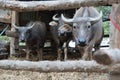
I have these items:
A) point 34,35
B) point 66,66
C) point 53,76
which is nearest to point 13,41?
point 34,35

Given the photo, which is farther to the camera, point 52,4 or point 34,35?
point 34,35

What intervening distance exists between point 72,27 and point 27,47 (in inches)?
61.9

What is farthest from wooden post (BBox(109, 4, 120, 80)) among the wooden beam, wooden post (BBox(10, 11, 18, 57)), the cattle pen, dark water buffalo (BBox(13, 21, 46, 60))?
wooden post (BBox(10, 11, 18, 57))

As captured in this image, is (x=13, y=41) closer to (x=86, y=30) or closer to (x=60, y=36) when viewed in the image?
(x=60, y=36)

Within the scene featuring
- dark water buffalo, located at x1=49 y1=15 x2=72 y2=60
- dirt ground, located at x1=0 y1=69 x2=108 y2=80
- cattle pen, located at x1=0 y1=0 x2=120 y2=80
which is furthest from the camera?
dark water buffalo, located at x1=49 y1=15 x2=72 y2=60

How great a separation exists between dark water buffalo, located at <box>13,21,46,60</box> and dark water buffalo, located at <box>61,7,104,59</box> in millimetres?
1256

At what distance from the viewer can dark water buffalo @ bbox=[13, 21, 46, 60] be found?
22.5 feet

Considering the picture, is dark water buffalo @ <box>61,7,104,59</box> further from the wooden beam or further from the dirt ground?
the wooden beam

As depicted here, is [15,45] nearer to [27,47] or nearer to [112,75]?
[27,47]

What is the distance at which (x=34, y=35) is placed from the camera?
23.4ft

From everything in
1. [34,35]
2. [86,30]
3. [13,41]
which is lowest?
[13,41]

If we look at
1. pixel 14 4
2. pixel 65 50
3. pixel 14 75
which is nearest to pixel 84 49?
pixel 65 50

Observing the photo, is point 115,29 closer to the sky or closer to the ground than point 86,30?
closer to the sky

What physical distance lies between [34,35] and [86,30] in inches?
70.8
